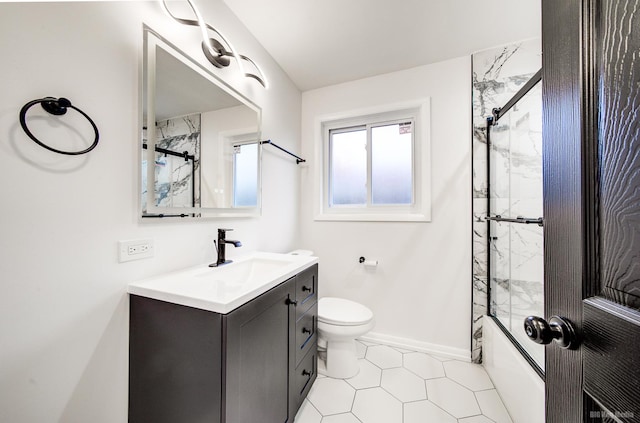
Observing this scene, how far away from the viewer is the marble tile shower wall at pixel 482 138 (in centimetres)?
171

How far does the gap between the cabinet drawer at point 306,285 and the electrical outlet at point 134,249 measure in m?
Result: 0.70

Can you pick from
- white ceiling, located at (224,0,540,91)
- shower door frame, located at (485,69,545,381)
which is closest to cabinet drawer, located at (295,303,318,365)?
shower door frame, located at (485,69,545,381)

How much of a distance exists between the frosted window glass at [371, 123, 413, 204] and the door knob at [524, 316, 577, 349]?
1.66 m

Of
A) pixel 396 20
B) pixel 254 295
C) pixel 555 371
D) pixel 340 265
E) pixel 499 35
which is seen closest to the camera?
pixel 555 371

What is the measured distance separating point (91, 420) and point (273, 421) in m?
0.67

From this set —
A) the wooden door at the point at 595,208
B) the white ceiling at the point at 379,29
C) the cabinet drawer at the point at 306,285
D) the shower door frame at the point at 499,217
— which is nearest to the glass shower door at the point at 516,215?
the shower door frame at the point at 499,217

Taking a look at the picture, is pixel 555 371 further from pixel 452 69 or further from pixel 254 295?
pixel 452 69

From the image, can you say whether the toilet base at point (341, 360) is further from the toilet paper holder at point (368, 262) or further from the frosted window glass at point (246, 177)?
the frosted window glass at point (246, 177)

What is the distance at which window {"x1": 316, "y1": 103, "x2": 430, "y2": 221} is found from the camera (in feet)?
6.59

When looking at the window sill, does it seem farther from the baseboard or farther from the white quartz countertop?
the baseboard

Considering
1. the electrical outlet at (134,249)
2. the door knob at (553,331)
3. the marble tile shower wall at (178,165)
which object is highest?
the marble tile shower wall at (178,165)

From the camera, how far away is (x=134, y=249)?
936 mm

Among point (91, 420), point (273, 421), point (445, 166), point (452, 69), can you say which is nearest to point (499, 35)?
point (452, 69)

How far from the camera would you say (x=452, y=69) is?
184 centimetres
